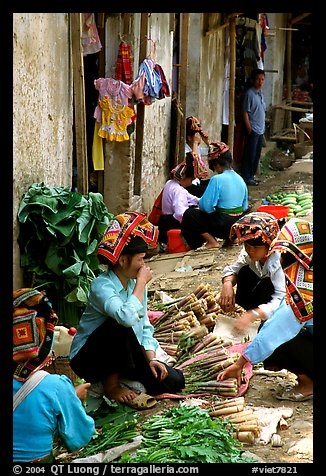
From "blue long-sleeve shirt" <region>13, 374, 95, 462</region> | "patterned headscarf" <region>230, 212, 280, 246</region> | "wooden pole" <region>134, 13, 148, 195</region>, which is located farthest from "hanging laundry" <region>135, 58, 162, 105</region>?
"blue long-sleeve shirt" <region>13, 374, 95, 462</region>

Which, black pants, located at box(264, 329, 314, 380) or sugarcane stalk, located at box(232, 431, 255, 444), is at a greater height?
black pants, located at box(264, 329, 314, 380)

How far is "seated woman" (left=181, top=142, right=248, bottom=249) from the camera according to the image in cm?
920

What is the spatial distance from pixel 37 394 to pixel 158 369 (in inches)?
59.0

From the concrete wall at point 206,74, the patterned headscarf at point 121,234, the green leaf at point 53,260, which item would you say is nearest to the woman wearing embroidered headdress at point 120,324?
the patterned headscarf at point 121,234

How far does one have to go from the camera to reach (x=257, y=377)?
18.3 feet

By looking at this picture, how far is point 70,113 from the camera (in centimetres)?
756

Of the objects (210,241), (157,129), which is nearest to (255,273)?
(210,241)

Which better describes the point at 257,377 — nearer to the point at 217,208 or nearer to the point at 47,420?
the point at 47,420

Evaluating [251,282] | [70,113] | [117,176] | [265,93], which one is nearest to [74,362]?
[251,282]

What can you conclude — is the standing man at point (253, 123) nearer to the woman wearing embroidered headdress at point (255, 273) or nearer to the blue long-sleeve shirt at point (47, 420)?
the woman wearing embroidered headdress at point (255, 273)

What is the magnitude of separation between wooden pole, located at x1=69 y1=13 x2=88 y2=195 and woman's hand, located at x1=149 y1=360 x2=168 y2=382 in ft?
8.41

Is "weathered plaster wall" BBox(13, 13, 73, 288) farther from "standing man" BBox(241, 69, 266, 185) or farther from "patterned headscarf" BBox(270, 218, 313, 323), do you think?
"standing man" BBox(241, 69, 266, 185)
